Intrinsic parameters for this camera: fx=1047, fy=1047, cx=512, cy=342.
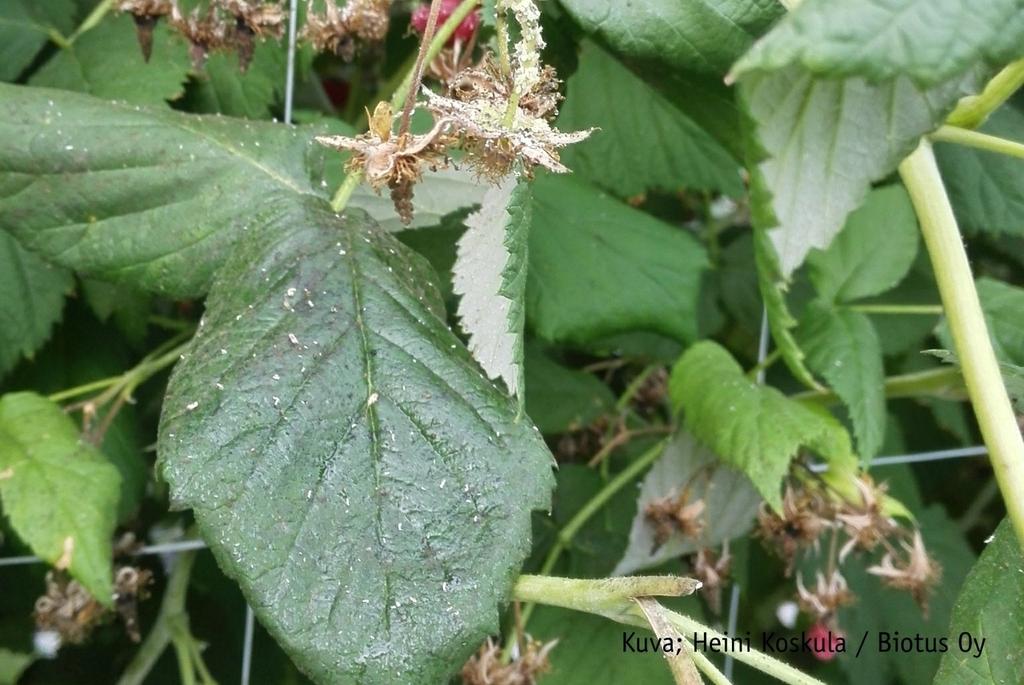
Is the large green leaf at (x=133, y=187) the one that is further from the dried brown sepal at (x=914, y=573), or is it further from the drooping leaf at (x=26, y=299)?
the dried brown sepal at (x=914, y=573)

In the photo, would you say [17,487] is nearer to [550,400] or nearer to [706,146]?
[550,400]

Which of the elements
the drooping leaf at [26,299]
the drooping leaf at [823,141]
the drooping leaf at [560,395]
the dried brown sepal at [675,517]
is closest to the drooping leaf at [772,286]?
the drooping leaf at [823,141]

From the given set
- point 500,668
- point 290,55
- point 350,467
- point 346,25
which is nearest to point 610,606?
point 350,467

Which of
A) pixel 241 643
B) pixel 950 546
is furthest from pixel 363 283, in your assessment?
pixel 950 546

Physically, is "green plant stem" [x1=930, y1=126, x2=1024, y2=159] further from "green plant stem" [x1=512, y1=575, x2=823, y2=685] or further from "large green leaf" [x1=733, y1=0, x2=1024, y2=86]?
"green plant stem" [x1=512, y1=575, x2=823, y2=685]

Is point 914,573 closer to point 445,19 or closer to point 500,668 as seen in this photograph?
point 500,668

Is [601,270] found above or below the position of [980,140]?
below

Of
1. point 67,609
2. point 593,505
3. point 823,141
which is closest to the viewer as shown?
point 823,141
